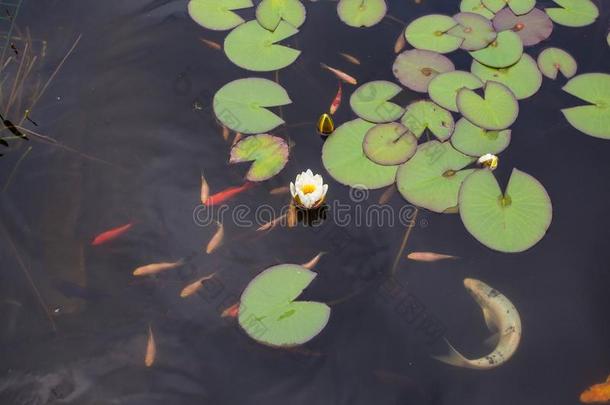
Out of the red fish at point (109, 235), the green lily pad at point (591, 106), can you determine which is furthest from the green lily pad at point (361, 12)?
the red fish at point (109, 235)

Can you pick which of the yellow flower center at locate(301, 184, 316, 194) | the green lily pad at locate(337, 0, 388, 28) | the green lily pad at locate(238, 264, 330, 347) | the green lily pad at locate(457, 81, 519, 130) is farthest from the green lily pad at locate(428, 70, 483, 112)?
the green lily pad at locate(238, 264, 330, 347)

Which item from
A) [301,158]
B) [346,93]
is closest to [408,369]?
[301,158]

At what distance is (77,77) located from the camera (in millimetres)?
3660

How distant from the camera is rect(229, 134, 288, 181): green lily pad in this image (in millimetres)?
3164

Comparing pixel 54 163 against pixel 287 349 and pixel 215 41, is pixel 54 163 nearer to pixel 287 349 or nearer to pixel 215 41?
pixel 215 41

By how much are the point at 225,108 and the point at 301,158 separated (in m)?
0.63

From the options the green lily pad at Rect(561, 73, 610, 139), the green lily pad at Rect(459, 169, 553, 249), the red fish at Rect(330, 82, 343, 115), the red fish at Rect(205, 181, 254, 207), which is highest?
the green lily pad at Rect(561, 73, 610, 139)

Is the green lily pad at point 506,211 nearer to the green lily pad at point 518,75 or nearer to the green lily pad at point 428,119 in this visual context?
the green lily pad at point 428,119

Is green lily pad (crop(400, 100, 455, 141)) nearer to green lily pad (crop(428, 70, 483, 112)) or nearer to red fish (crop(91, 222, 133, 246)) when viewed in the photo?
green lily pad (crop(428, 70, 483, 112))

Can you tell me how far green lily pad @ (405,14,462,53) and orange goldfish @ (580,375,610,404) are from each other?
232 cm

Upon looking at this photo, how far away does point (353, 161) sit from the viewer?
3.18 meters

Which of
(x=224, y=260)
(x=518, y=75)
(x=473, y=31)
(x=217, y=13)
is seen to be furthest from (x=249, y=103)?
(x=518, y=75)

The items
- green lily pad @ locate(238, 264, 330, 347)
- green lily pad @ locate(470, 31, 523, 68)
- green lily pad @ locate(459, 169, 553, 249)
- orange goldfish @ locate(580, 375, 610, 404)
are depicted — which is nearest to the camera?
orange goldfish @ locate(580, 375, 610, 404)

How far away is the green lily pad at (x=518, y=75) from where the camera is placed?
3.52 m
